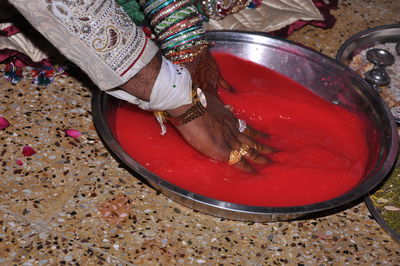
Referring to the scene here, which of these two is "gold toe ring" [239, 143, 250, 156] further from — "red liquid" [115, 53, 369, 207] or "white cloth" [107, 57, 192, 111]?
"white cloth" [107, 57, 192, 111]

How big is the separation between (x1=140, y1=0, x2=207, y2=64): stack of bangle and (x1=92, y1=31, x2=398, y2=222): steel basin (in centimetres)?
20

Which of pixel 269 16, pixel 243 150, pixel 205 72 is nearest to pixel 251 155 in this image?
pixel 243 150

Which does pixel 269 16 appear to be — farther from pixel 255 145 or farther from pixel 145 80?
pixel 145 80

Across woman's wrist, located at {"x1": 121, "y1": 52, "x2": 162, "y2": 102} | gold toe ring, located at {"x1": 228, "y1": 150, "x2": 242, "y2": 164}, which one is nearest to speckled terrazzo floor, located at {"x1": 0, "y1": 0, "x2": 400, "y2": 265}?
gold toe ring, located at {"x1": 228, "y1": 150, "x2": 242, "y2": 164}

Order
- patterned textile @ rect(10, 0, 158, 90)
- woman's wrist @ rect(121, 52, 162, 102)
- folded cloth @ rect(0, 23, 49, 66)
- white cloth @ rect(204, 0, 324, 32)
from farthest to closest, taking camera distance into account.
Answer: white cloth @ rect(204, 0, 324, 32) < folded cloth @ rect(0, 23, 49, 66) < woman's wrist @ rect(121, 52, 162, 102) < patterned textile @ rect(10, 0, 158, 90)

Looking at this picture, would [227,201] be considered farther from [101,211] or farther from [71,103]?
[71,103]

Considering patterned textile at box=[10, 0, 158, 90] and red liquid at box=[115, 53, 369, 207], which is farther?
red liquid at box=[115, 53, 369, 207]

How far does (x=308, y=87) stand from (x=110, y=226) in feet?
2.55

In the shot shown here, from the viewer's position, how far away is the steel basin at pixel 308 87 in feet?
4.04

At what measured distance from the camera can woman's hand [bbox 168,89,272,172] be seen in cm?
136

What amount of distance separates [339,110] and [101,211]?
2.50 ft

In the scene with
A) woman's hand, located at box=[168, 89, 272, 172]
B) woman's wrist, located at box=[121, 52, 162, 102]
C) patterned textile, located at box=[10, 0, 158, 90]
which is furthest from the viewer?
woman's hand, located at box=[168, 89, 272, 172]

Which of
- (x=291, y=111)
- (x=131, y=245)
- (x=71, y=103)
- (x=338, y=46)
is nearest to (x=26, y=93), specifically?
(x=71, y=103)

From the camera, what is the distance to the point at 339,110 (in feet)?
5.48
